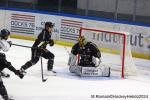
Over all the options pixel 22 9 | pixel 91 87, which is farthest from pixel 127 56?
pixel 22 9

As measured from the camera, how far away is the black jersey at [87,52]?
12.7 meters

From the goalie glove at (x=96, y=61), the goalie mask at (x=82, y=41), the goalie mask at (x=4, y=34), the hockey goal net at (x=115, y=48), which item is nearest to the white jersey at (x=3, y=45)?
the goalie mask at (x=4, y=34)

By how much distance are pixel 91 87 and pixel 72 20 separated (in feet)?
20.9

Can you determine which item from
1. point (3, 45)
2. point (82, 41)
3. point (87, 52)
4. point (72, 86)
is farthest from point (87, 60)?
point (3, 45)

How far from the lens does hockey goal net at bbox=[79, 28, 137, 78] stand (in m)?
13.1

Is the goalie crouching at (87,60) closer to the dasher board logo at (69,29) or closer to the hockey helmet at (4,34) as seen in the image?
the hockey helmet at (4,34)

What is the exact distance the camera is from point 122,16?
17.2 meters

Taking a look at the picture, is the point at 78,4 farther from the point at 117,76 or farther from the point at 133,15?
the point at 117,76

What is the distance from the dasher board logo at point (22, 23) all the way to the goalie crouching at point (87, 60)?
5.96 meters

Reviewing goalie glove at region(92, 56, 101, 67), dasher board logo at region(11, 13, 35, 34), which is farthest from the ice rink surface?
dasher board logo at region(11, 13, 35, 34)

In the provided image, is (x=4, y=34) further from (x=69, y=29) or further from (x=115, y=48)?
(x=69, y=29)

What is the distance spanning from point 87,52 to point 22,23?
644cm

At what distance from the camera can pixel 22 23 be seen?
61.5 feet

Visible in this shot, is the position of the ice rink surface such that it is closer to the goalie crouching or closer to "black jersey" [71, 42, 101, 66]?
the goalie crouching
